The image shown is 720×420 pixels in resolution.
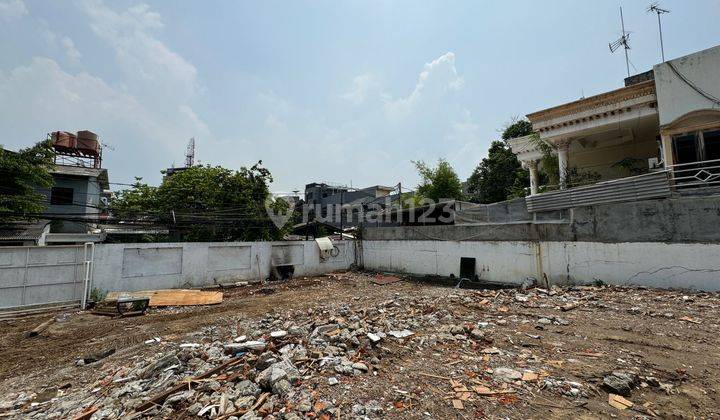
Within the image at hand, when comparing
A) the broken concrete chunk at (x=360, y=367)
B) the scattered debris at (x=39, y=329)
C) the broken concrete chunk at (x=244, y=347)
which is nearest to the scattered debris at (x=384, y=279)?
the broken concrete chunk at (x=244, y=347)

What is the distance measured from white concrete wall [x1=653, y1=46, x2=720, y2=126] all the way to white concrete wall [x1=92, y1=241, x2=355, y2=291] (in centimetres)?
1370

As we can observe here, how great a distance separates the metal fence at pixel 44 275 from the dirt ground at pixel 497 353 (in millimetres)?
771

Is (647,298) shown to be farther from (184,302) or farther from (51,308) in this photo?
(51,308)

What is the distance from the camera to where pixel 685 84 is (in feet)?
28.3

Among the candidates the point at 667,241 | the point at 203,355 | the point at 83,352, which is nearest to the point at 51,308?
the point at 83,352

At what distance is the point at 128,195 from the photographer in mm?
17016

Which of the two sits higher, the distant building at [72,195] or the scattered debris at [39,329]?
the distant building at [72,195]

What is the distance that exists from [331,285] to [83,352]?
303 inches

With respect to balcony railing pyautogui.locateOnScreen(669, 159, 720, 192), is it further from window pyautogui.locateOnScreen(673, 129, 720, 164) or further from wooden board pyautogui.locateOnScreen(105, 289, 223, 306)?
wooden board pyautogui.locateOnScreen(105, 289, 223, 306)

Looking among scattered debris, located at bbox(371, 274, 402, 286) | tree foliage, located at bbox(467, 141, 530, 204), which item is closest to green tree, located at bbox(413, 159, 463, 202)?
tree foliage, located at bbox(467, 141, 530, 204)

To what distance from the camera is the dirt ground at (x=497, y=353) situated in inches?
120

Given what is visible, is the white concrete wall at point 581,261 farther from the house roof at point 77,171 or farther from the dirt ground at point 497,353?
the house roof at point 77,171

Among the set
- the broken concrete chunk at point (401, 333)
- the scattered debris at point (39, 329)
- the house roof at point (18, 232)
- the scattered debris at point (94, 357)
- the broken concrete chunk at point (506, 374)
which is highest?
the house roof at point (18, 232)

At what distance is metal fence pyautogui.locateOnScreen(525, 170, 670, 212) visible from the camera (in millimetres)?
7816
